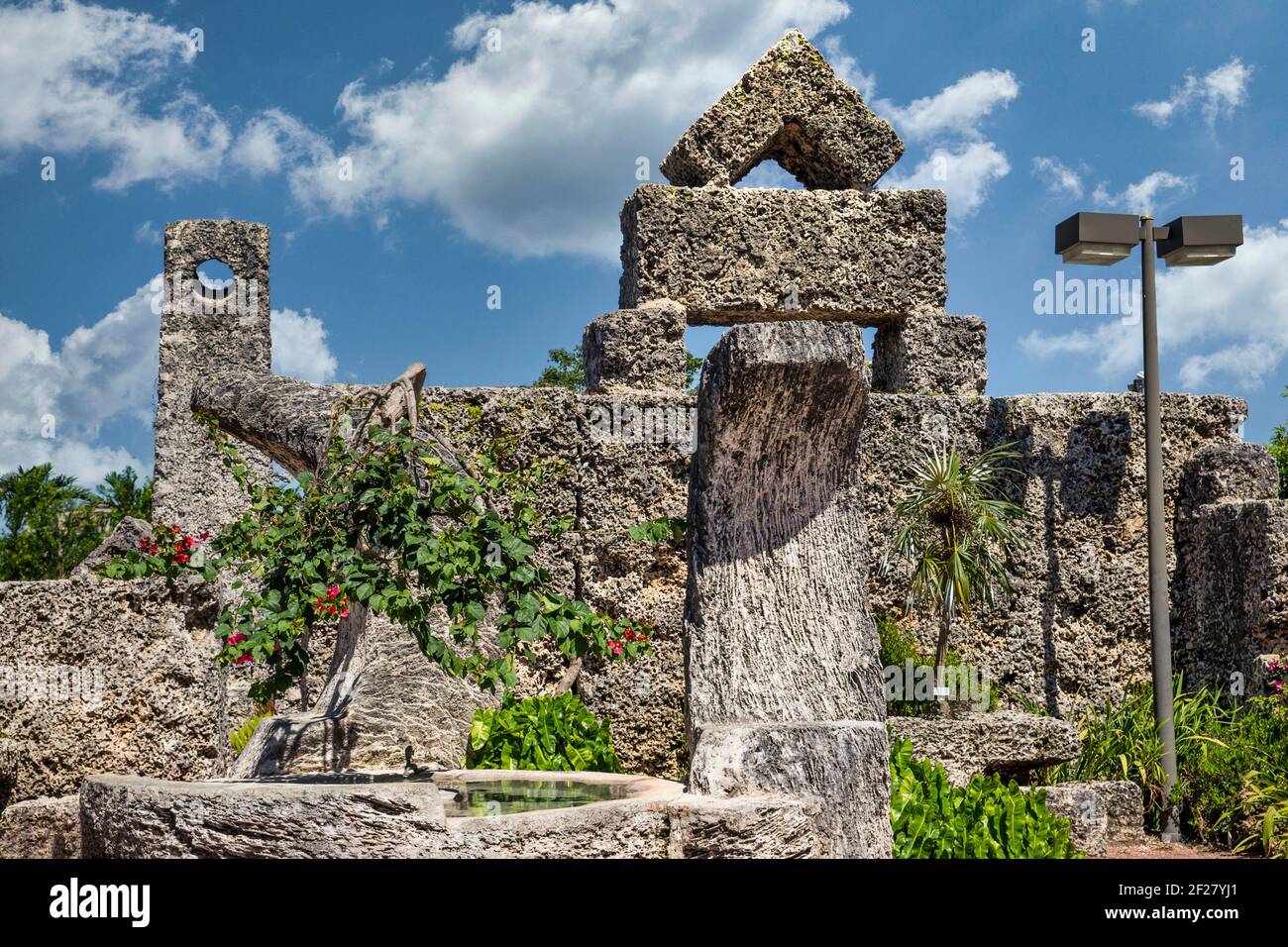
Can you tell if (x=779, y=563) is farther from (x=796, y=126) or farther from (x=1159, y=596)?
(x=796, y=126)

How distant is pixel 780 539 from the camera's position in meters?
4.81

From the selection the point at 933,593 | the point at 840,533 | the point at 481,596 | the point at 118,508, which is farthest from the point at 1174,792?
the point at 118,508

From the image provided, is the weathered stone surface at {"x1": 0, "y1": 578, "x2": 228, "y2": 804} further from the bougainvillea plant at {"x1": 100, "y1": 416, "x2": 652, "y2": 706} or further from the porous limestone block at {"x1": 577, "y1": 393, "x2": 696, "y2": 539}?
the porous limestone block at {"x1": 577, "y1": 393, "x2": 696, "y2": 539}

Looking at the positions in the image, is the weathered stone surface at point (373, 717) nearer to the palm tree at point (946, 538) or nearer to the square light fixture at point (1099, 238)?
the palm tree at point (946, 538)

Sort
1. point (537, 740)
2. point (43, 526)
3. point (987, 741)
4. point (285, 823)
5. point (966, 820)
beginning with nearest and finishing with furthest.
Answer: point (285, 823)
point (966, 820)
point (537, 740)
point (987, 741)
point (43, 526)

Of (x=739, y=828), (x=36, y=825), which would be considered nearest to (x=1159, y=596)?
(x=739, y=828)

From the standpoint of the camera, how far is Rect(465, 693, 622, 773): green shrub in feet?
20.0

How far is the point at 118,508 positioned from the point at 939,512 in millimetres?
15636

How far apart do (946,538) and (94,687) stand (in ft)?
15.2

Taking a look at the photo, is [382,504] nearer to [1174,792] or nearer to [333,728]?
[333,728]

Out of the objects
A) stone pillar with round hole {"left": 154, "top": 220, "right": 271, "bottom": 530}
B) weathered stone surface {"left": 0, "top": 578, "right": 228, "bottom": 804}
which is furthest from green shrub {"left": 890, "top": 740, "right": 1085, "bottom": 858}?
stone pillar with round hole {"left": 154, "top": 220, "right": 271, "bottom": 530}

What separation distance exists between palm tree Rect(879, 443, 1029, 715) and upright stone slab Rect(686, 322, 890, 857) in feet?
8.29

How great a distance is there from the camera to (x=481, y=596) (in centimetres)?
440

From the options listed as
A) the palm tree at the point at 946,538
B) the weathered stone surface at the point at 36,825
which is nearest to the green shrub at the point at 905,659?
the palm tree at the point at 946,538
